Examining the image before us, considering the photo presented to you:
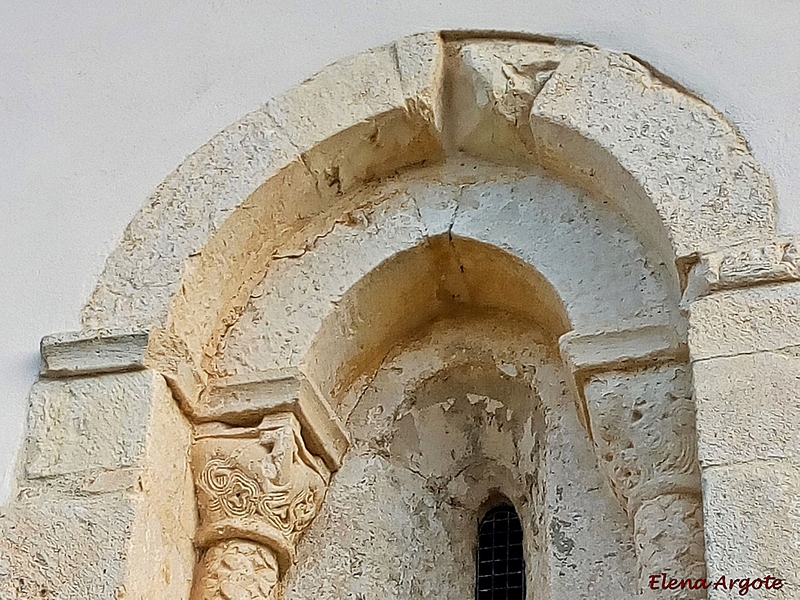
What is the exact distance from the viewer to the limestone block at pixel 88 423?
3025 millimetres

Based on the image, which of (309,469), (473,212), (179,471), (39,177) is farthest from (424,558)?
(39,177)

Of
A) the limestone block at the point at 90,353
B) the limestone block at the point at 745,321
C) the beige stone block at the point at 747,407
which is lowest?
the beige stone block at the point at 747,407

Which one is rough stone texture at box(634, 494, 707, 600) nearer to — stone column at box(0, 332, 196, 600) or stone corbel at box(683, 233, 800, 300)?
stone corbel at box(683, 233, 800, 300)

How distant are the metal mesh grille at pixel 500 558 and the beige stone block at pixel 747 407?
93 centimetres

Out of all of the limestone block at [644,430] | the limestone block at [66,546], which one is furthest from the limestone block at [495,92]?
the limestone block at [66,546]

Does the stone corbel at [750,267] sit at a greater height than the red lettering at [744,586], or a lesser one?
greater

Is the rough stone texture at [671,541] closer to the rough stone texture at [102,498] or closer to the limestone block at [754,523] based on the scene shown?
the limestone block at [754,523]

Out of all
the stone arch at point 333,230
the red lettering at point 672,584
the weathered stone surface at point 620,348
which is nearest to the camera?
the red lettering at point 672,584

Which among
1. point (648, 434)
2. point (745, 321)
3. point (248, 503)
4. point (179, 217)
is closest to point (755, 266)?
point (745, 321)

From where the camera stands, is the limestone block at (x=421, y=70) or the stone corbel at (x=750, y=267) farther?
the limestone block at (x=421, y=70)

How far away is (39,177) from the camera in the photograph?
3.62m

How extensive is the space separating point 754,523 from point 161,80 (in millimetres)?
2105

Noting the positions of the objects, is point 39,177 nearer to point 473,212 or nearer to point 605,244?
point 473,212

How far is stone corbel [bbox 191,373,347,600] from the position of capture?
316cm
